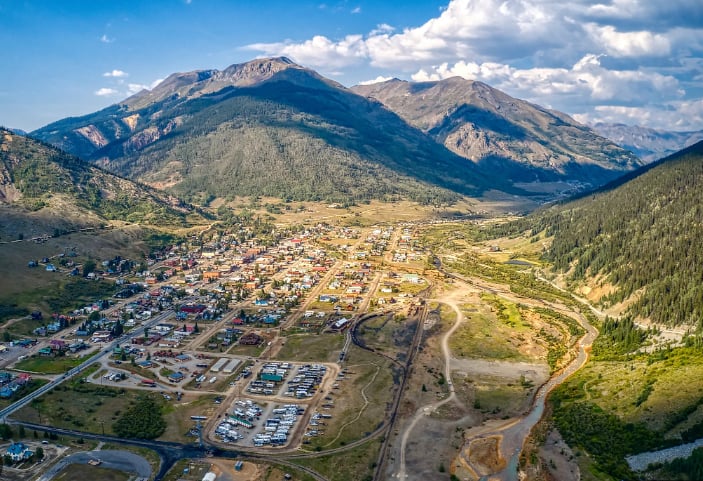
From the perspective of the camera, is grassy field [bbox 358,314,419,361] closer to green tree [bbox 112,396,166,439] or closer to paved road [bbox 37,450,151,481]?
green tree [bbox 112,396,166,439]

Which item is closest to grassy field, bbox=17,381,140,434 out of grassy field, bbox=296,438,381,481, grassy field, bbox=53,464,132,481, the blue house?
the blue house

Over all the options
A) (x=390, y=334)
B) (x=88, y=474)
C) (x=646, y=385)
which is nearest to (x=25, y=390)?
(x=88, y=474)

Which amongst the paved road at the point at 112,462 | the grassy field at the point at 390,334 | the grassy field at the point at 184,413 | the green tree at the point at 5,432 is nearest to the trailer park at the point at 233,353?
the grassy field at the point at 184,413

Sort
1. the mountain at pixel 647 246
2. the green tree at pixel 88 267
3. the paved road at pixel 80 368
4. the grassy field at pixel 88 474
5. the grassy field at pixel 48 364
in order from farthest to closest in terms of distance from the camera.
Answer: the green tree at pixel 88 267 → the mountain at pixel 647 246 → the grassy field at pixel 48 364 → the paved road at pixel 80 368 → the grassy field at pixel 88 474

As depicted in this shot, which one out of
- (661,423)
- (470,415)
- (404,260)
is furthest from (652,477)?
(404,260)

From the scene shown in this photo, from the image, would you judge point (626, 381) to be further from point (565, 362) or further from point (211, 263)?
point (211, 263)

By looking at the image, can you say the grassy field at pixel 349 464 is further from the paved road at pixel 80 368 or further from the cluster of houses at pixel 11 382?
the cluster of houses at pixel 11 382
